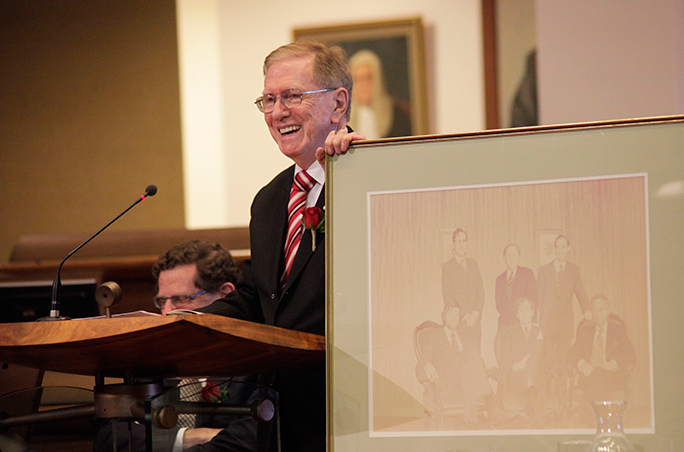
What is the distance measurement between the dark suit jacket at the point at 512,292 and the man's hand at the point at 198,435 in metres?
0.65

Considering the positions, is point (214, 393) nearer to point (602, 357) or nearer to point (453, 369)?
point (453, 369)

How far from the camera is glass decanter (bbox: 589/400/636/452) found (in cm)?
115

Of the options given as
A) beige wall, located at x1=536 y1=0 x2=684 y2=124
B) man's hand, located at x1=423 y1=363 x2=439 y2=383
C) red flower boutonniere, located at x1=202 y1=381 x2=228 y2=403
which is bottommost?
red flower boutonniere, located at x1=202 y1=381 x2=228 y2=403

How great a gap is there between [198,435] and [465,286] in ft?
2.10

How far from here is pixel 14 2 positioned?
5.98m

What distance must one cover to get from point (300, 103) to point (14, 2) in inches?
193

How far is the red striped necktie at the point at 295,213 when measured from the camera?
1.88 m

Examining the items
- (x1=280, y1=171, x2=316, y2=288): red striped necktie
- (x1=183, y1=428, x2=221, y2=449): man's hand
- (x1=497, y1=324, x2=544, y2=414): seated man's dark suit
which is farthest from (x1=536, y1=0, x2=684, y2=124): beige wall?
(x1=183, y1=428, x2=221, y2=449): man's hand

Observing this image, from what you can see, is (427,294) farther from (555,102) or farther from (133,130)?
(133,130)

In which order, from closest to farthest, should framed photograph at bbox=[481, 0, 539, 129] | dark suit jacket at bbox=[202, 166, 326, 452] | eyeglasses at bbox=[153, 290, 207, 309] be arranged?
dark suit jacket at bbox=[202, 166, 326, 452] → eyeglasses at bbox=[153, 290, 207, 309] → framed photograph at bbox=[481, 0, 539, 129]

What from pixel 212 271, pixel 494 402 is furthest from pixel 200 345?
pixel 212 271

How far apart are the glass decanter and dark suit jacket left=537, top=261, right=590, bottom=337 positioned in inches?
5.1

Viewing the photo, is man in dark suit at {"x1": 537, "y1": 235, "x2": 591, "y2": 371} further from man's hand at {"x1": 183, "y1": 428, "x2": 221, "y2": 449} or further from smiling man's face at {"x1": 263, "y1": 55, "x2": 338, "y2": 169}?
smiling man's face at {"x1": 263, "y1": 55, "x2": 338, "y2": 169}

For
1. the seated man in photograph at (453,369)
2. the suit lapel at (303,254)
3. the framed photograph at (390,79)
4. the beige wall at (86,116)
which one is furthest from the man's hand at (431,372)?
the beige wall at (86,116)
